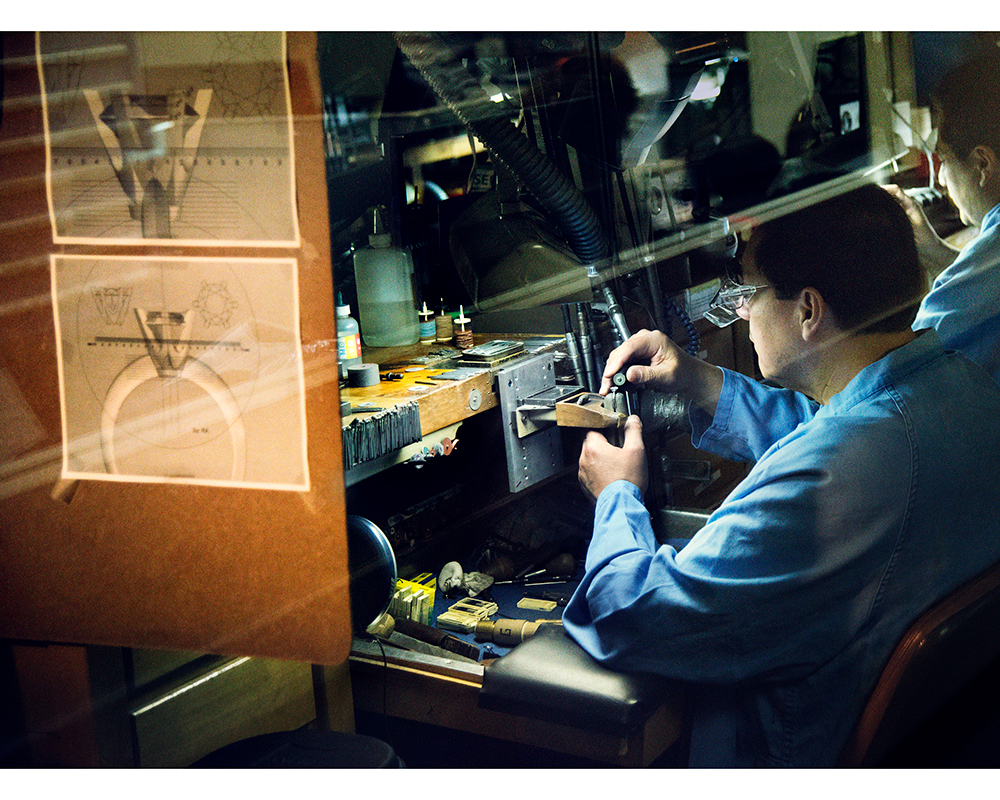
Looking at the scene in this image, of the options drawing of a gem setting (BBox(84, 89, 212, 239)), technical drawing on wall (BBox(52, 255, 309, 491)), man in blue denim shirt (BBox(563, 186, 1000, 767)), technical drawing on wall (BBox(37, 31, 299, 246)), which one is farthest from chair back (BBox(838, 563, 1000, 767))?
drawing of a gem setting (BBox(84, 89, 212, 239))

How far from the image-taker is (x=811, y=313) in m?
1.13

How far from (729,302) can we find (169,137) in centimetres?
80

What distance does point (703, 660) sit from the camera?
1031 mm

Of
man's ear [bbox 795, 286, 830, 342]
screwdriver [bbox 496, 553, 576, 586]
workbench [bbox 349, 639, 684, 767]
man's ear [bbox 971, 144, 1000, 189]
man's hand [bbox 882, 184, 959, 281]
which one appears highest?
man's ear [bbox 971, 144, 1000, 189]

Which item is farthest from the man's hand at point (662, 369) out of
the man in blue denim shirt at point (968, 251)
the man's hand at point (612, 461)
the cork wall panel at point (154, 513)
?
the cork wall panel at point (154, 513)

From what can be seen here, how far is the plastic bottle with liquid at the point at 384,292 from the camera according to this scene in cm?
160

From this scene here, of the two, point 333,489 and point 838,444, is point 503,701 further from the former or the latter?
point 838,444

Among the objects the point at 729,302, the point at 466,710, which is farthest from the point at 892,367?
the point at 466,710

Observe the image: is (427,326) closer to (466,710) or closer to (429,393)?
(429,393)

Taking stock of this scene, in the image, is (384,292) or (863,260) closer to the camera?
(863,260)

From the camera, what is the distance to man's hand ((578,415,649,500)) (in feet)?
4.15

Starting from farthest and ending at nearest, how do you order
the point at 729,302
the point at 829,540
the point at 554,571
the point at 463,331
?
the point at 463,331, the point at 554,571, the point at 729,302, the point at 829,540

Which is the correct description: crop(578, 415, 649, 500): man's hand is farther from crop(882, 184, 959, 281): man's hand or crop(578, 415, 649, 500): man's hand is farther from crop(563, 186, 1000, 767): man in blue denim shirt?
crop(882, 184, 959, 281): man's hand

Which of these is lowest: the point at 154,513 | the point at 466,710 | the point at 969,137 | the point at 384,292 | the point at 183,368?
the point at 466,710
